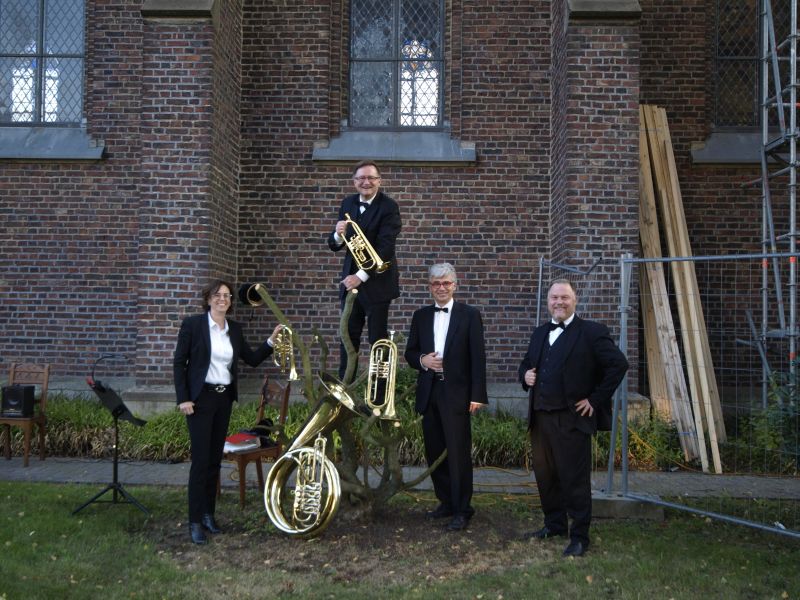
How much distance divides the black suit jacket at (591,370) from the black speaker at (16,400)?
17.9 feet

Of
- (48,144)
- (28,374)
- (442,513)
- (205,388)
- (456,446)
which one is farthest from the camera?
(48,144)

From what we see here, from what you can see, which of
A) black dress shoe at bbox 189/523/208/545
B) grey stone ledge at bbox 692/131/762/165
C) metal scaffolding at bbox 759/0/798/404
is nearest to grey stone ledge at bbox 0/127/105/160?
black dress shoe at bbox 189/523/208/545

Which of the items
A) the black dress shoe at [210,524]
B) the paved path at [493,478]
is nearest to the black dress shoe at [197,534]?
the black dress shoe at [210,524]

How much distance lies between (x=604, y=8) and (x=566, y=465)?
18.6 ft

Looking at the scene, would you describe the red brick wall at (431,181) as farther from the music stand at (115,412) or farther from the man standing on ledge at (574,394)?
the man standing on ledge at (574,394)

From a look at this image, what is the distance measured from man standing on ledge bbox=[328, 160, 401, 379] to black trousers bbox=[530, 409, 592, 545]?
1.54m

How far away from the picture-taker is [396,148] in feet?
32.5

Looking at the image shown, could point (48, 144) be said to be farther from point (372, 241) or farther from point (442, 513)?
point (442, 513)

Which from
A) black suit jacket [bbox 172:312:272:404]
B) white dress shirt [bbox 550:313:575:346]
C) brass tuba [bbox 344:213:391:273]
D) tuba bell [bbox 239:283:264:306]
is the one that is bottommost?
black suit jacket [bbox 172:312:272:404]

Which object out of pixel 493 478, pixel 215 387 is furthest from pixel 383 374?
pixel 493 478

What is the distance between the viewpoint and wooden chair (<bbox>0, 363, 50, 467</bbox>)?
7.72 meters

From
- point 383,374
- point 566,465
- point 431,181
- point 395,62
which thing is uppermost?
point 395,62

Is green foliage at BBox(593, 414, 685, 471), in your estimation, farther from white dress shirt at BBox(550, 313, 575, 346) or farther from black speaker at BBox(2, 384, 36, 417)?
black speaker at BBox(2, 384, 36, 417)

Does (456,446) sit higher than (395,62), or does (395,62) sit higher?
(395,62)
